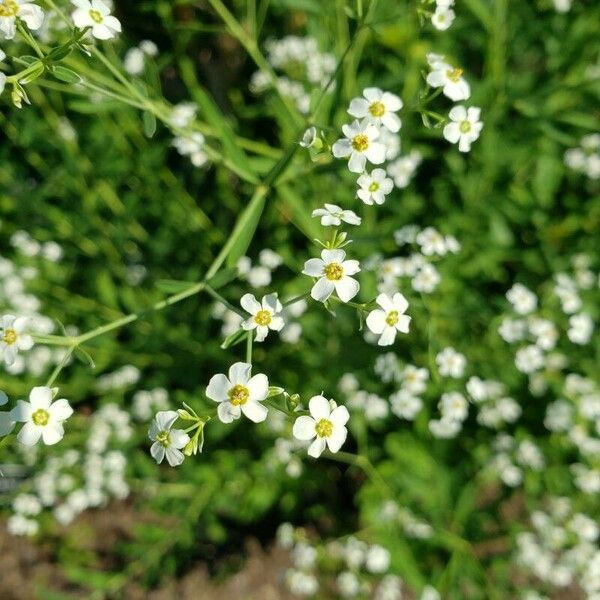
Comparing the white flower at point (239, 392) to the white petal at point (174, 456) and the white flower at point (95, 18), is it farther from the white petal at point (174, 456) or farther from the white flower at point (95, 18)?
the white flower at point (95, 18)

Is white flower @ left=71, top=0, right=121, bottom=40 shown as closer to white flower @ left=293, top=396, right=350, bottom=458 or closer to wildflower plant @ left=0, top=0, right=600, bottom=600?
wildflower plant @ left=0, top=0, right=600, bottom=600

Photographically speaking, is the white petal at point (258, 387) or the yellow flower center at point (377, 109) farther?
the yellow flower center at point (377, 109)

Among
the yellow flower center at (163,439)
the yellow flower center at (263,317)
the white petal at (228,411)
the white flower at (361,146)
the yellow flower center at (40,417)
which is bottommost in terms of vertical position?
the yellow flower center at (40,417)

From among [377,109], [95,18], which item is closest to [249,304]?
[377,109]

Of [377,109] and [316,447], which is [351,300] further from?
[316,447]

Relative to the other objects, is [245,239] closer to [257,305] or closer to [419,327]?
[257,305]

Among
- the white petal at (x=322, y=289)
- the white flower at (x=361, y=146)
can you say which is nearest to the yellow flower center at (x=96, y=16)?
the white flower at (x=361, y=146)
